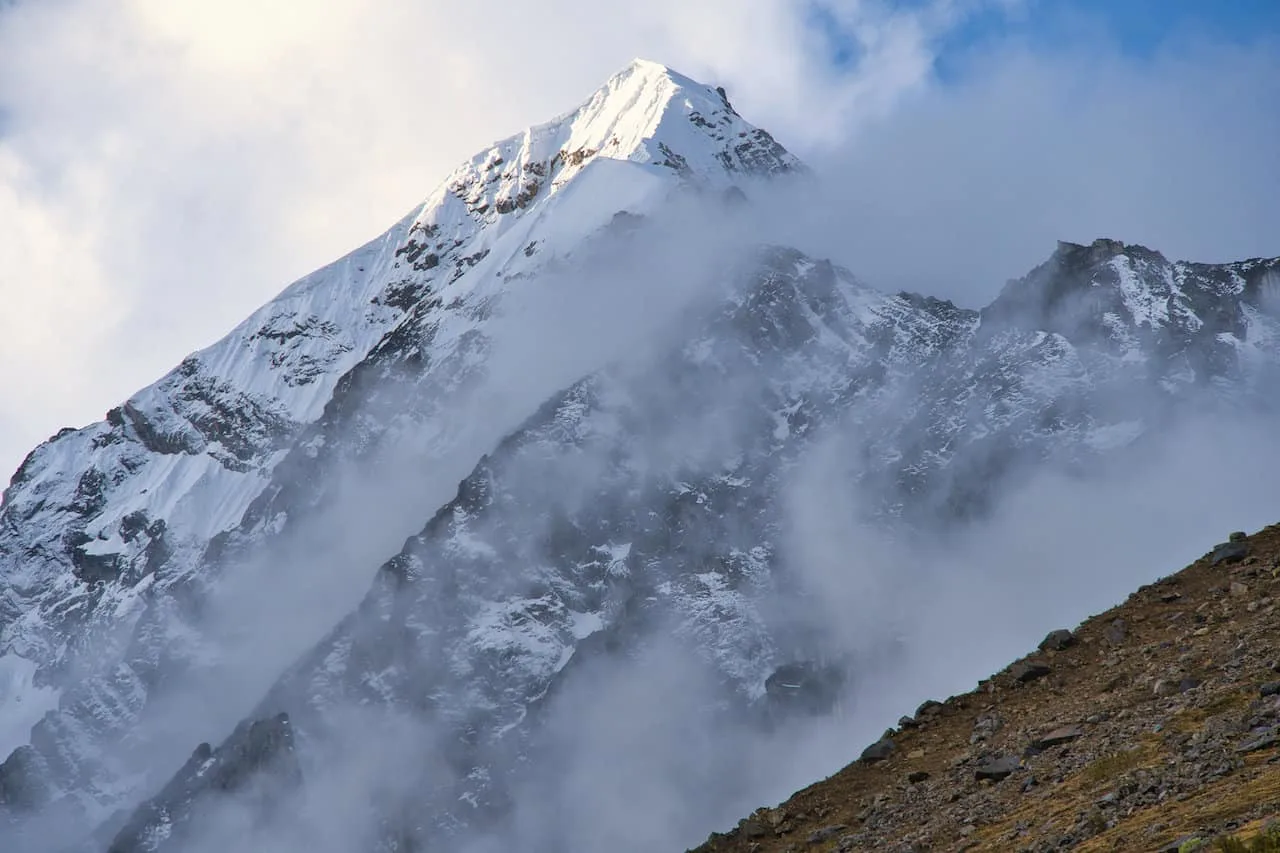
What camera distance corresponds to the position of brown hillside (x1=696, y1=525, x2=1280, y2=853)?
21.0m

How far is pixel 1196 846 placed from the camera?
715 inches

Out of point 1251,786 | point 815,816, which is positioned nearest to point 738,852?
point 815,816

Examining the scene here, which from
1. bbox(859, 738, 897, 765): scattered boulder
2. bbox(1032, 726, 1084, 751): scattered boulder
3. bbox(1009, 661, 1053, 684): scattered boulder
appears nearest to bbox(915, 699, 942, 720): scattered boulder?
bbox(859, 738, 897, 765): scattered boulder

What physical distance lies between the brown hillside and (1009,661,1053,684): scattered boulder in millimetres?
29

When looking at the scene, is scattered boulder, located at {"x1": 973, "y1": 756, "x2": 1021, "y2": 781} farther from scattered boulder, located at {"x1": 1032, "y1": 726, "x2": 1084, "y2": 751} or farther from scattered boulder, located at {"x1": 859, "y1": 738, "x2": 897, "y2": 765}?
scattered boulder, located at {"x1": 859, "y1": 738, "x2": 897, "y2": 765}

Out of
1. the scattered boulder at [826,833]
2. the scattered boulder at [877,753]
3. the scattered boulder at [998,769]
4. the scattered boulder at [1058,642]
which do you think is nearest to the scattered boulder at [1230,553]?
the scattered boulder at [1058,642]

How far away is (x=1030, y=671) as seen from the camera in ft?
107

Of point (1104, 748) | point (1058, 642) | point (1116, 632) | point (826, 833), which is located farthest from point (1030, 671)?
point (1104, 748)

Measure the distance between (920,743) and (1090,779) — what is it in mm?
7916

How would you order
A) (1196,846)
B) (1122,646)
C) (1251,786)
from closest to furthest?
(1196,846)
(1251,786)
(1122,646)

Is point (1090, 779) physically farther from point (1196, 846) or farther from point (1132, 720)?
point (1196, 846)

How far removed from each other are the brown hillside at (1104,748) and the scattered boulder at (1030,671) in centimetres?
3

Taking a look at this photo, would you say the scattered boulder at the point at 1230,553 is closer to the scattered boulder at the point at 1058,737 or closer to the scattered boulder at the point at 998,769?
the scattered boulder at the point at 1058,737

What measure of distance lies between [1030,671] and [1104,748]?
7.37m
